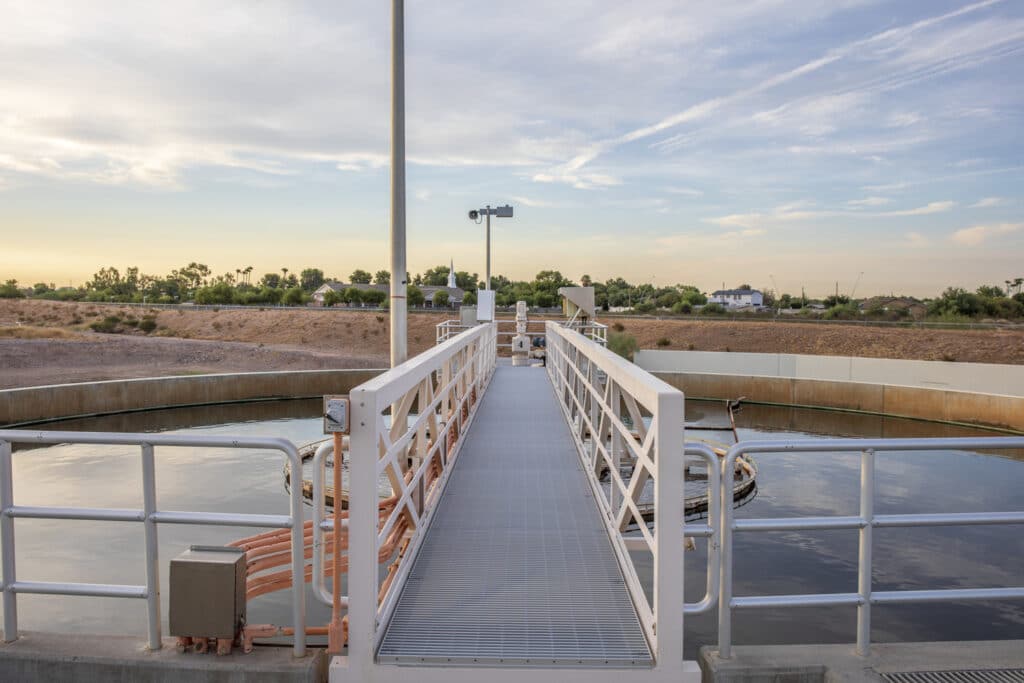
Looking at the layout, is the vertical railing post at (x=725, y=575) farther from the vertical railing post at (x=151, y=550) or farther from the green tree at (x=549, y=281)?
the green tree at (x=549, y=281)

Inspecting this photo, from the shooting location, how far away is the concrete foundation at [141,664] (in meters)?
3.15

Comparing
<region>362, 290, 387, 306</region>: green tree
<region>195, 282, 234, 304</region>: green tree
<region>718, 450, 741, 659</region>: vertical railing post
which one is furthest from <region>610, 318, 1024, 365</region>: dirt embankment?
<region>195, 282, 234, 304</region>: green tree

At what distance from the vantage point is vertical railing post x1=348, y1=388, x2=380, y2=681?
2.96 metres

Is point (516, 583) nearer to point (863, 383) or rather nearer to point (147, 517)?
point (147, 517)

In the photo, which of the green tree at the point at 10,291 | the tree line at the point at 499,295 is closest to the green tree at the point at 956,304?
the tree line at the point at 499,295

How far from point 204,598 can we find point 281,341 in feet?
191

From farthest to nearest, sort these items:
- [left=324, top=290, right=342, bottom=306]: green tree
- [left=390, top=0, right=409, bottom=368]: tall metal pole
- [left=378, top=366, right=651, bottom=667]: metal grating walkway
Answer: [left=324, top=290, right=342, bottom=306]: green tree → [left=390, top=0, right=409, bottom=368]: tall metal pole → [left=378, top=366, right=651, bottom=667]: metal grating walkway

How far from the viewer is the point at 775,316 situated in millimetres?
63344

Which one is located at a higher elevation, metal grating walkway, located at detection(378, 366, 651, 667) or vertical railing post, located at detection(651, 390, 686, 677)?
vertical railing post, located at detection(651, 390, 686, 677)

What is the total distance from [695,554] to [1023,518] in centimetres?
587

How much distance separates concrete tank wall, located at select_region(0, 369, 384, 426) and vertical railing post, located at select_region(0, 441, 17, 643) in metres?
18.4

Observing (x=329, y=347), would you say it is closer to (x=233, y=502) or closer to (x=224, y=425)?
(x=224, y=425)

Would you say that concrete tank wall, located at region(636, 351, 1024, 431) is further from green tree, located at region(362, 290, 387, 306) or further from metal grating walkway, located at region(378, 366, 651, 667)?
green tree, located at region(362, 290, 387, 306)

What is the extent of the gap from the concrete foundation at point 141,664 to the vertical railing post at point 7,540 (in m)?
0.10
